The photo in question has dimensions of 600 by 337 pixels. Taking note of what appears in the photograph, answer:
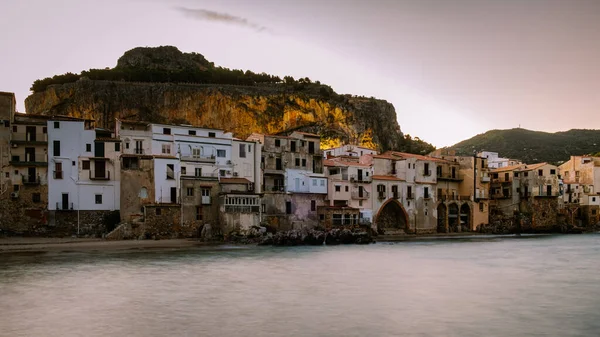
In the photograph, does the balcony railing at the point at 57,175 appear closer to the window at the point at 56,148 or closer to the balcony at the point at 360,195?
the window at the point at 56,148

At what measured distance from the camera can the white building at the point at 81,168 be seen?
48.8 meters

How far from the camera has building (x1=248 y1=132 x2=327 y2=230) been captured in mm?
55406

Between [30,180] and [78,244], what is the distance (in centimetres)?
934

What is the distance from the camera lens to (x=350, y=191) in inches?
2414

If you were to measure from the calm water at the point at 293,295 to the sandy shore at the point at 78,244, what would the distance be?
9.18 ft

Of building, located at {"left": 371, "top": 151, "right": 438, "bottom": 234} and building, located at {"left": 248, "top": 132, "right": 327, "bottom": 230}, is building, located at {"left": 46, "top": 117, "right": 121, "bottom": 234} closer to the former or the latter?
building, located at {"left": 248, "top": 132, "right": 327, "bottom": 230}

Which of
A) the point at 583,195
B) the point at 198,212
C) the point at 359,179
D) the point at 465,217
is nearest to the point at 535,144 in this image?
the point at 583,195

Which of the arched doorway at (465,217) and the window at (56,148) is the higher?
the window at (56,148)

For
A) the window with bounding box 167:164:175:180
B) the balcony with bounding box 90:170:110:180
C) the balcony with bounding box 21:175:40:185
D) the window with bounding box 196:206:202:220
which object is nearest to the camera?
the balcony with bounding box 21:175:40:185

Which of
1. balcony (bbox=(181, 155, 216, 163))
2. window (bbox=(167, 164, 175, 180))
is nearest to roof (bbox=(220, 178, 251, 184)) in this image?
balcony (bbox=(181, 155, 216, 163))

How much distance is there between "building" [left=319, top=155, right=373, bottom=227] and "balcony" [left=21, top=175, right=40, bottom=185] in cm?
2910

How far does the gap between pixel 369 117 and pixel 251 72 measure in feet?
106

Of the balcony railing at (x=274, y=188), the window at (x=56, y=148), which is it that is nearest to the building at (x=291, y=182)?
the balcony railing at (x=274, y=188)

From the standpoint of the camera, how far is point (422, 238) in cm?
6241
